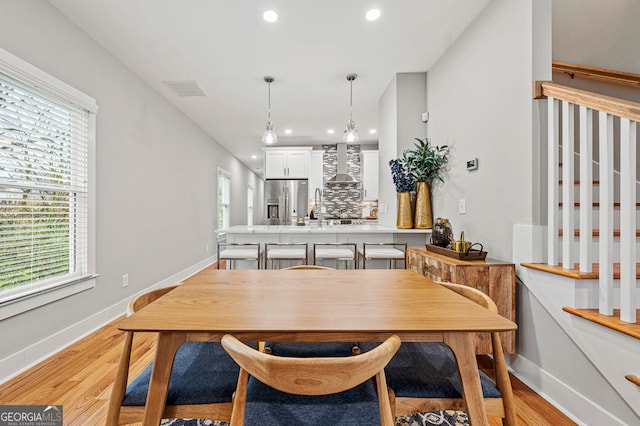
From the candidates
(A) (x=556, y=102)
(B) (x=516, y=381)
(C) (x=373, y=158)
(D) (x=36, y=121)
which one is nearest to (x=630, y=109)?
(A) (x=556, y=102)

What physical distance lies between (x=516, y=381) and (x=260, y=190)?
10.5 metres

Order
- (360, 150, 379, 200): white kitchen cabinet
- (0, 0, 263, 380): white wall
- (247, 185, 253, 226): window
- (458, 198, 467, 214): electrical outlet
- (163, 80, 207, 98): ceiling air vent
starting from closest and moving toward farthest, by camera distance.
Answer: (0, 0, 263, 380): white wall
(458, 198, 467, 214): electrical outlet
(163, 80, 207, 98): ceiling air vent
(360, 150, 379, 200): white kitchen cabinet
(247, 185, 253, 226): window

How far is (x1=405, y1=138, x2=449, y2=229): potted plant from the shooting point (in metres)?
2.88

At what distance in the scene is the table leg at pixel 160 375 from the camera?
2.85 feet

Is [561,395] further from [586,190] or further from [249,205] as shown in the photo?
[249,205]

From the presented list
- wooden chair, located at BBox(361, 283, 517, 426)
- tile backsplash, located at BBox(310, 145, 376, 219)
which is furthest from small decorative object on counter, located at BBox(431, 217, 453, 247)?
tile backsplash, located at BBox(310, 145, 376, 219)

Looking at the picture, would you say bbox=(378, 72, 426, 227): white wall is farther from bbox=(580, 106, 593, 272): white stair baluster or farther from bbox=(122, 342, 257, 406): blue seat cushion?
bbox=(122, 342, 257, 406): blue seat cushion

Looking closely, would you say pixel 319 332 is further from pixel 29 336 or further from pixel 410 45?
pixel 410 45

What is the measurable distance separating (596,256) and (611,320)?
0.57 m

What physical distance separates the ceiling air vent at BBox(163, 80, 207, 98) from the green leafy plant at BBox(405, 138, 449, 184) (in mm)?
2758

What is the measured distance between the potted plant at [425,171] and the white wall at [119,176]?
10.0 feet

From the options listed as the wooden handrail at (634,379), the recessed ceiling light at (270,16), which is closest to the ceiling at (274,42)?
the recessed ceiling light at (270,16)

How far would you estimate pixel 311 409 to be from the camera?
86 cm

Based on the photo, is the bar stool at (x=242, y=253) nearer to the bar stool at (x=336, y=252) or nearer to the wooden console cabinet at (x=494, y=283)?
the bar stool at (x=336, y=252)
